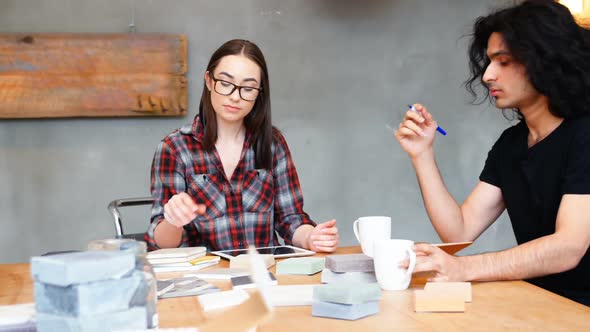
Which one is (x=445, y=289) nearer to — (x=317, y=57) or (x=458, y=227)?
(x=458, y=227)

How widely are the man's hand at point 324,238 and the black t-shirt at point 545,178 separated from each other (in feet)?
1.86

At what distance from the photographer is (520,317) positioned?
119 cm

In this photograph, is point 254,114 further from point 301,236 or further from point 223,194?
point 301,236

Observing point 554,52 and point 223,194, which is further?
point 223,194

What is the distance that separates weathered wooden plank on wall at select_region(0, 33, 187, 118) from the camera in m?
3.36

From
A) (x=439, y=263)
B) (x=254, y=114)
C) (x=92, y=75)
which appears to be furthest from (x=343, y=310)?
(x=92, y=75)

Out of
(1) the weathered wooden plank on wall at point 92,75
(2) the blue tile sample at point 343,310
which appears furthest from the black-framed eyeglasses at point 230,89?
(1) the weathered wooden plank on wall at point 92,75

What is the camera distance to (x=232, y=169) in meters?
2.36

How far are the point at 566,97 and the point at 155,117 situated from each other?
2.28 metres

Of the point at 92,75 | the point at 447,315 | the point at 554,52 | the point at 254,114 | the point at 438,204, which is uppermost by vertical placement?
the point at 92,75

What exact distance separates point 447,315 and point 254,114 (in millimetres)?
1366

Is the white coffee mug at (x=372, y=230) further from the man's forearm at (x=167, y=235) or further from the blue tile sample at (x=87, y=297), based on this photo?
the blue tile sample at (x=87, y=297)

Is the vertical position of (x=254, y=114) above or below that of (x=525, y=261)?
above

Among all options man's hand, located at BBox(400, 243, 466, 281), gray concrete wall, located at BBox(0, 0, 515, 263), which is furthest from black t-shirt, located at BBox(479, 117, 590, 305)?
gray concrete wall, located at BBox(0, 0, 515, 263)
